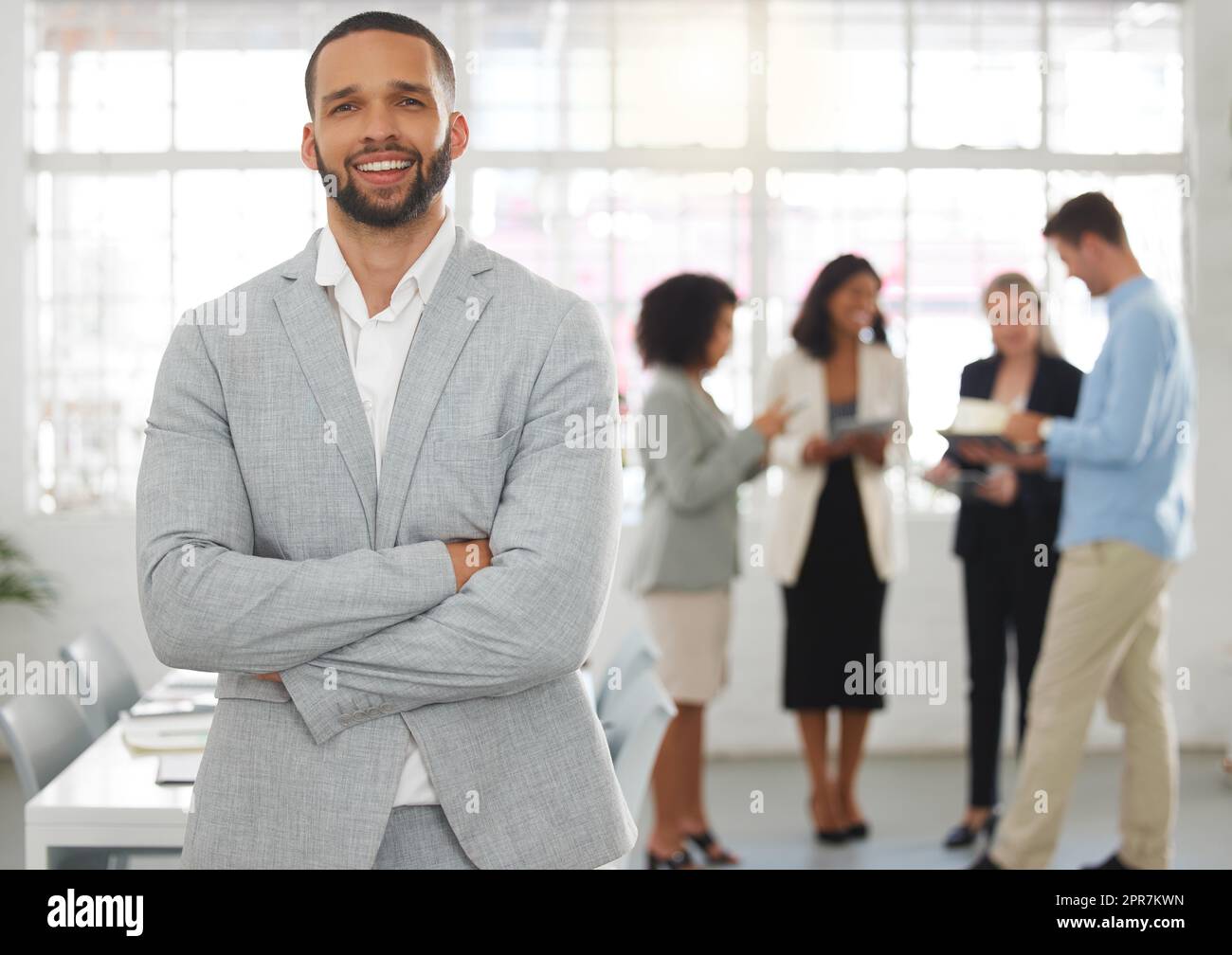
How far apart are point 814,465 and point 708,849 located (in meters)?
1.20

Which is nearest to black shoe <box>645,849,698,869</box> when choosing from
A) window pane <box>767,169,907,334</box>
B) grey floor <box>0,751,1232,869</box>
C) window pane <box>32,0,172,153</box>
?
grey floor <box>0,751,1232,869</box>

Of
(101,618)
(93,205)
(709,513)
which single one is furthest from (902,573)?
(93,205)

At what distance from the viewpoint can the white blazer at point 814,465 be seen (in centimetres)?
389

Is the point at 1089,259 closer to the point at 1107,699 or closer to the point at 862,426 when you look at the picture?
the point at 862,426

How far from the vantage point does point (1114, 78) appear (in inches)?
218

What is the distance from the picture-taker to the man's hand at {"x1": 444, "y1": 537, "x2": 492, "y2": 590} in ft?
5.38

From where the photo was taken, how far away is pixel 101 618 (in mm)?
5207

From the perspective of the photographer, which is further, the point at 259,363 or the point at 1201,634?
the point at 1201,634

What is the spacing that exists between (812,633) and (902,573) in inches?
58.3

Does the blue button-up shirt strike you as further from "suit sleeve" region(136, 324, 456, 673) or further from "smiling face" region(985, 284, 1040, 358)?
"suit sleeve" region(136, 324, 456, 673)

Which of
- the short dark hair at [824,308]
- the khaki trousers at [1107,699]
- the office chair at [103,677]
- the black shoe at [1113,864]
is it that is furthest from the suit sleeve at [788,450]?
the office chair at [103,677]
